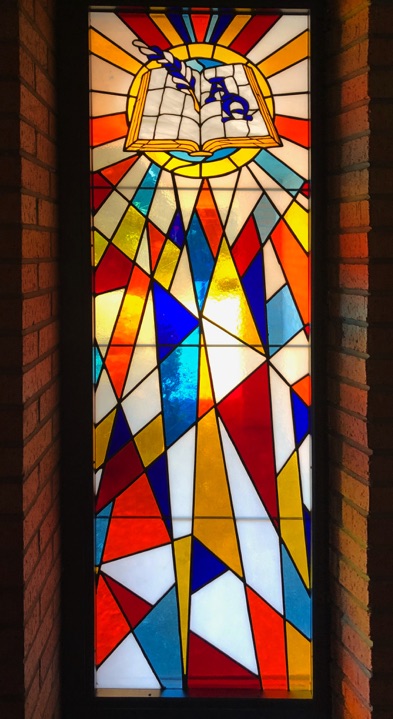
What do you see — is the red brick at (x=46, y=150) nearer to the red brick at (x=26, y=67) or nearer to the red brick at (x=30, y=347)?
the red brick at (x=26, y=67)

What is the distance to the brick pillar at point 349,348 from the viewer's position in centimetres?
212

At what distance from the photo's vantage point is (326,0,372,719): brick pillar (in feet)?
6.97

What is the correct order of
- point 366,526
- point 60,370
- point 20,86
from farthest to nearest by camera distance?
1. point 60,370
2. point 366,526
3. point 20,86

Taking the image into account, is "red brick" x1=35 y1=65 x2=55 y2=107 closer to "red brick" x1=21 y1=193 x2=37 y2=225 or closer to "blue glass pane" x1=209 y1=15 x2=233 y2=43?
"red brick" x1=21 y1=193 x2=37 y2=225

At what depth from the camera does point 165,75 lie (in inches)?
94.0

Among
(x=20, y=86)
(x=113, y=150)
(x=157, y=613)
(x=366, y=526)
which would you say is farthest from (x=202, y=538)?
(x=20, y=86)

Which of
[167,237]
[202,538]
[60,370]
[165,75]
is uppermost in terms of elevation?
[165,75]

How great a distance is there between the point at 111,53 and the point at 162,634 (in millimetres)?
1489

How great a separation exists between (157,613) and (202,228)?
39.0 inches

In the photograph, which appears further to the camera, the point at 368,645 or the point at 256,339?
the point at 256,339

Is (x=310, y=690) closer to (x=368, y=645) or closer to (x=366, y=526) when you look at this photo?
(x=368, y=645)

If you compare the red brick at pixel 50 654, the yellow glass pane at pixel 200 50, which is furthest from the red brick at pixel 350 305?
the red brick at pixel 50 654

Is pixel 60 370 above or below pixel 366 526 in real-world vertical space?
above

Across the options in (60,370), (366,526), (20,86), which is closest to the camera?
(20,86)
